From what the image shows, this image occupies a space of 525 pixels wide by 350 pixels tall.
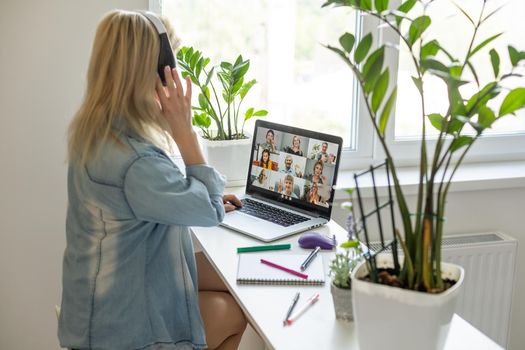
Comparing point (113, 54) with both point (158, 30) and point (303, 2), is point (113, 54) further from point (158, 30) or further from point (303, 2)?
point (303, 2)

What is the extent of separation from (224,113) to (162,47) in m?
0.62

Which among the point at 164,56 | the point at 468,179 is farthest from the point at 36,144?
the point at 468,179

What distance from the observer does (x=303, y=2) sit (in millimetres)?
2367

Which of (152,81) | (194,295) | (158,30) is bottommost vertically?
(194,295)

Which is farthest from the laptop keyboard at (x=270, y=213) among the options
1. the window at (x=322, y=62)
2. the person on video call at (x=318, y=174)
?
the window at (x=322, y=62)

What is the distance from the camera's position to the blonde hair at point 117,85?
1454 millimetres

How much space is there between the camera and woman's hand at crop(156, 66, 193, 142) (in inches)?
61.4

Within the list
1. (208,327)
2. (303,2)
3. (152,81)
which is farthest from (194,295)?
(303,2)

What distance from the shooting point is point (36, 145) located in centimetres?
218

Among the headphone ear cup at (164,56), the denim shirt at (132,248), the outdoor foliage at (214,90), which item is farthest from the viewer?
the outdoor foliage at (214,90)

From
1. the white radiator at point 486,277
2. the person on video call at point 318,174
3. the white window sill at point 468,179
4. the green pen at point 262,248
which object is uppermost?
the person on video call at point 318,174

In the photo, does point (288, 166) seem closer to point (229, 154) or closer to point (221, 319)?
point (229, 154)

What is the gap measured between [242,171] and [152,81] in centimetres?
69

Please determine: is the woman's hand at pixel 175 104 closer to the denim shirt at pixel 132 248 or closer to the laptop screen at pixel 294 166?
the denim shirt at pixel 132 248
